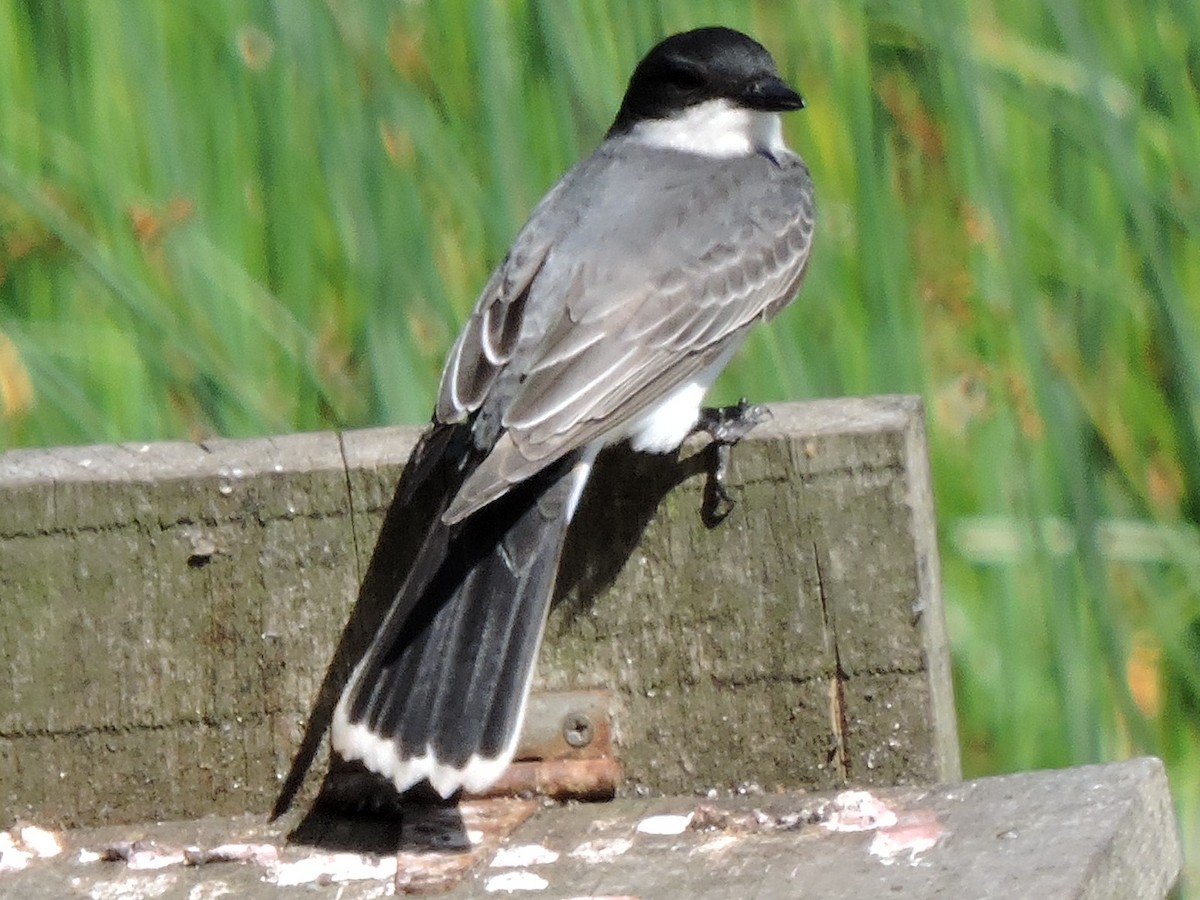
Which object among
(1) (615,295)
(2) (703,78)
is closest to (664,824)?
(1) (615,295)

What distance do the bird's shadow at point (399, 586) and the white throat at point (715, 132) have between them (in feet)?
4.88

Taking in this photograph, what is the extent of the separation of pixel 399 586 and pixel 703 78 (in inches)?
63.7

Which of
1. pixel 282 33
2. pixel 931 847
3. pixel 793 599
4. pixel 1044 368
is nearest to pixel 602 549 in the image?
pixel 793 599

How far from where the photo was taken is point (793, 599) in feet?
7.49

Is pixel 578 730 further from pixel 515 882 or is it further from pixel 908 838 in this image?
pixel 908 838

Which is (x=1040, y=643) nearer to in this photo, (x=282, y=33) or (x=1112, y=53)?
(x=1112, y=53)

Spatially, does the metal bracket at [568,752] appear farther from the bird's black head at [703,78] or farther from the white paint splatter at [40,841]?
the bird's black head at [703,78]

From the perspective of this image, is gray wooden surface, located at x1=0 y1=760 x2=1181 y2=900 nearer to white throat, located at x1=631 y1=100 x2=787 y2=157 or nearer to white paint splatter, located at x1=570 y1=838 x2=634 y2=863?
white paint splatter, located at x1=570 y1=838 x2=634 y2=863

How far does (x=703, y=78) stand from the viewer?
3627mm

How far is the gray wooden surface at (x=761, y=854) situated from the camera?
1.91 metres

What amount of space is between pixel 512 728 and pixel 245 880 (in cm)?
34

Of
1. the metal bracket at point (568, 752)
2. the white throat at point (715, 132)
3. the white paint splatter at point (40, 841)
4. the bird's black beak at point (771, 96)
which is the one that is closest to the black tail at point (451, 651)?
the metal bracket at point (568, 752)

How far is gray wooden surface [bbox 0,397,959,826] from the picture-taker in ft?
7.42

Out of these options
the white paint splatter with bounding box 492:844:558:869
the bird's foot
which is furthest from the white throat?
the white paint splatter with bounding box 492:844:558:869
